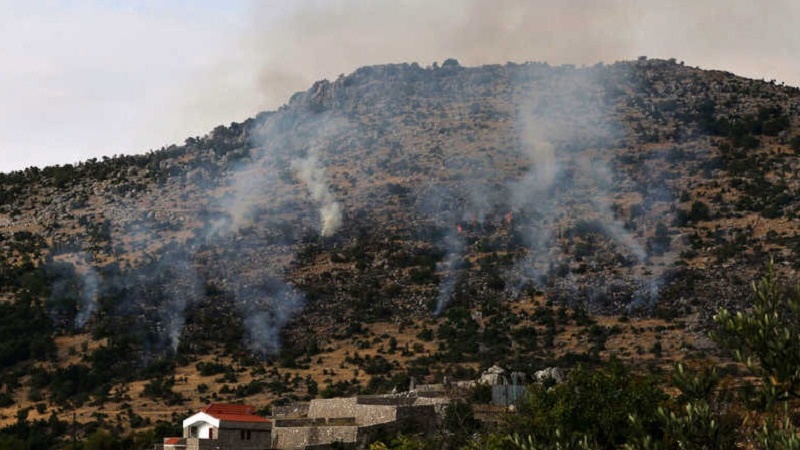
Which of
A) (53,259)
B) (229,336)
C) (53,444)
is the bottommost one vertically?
(53,444)

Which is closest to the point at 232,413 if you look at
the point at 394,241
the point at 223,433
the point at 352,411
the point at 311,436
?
the point at 223,433

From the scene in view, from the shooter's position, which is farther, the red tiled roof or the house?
the red tiled roof

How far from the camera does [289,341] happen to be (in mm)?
105500

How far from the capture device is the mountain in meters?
96.1

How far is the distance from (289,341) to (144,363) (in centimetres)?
1185

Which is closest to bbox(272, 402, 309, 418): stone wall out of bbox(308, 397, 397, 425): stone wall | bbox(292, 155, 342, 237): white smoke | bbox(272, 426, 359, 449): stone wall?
bbox(308, 397, 397, 425): stone wall

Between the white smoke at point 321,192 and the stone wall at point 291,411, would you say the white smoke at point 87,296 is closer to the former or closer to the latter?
the white smoke at point 321,192

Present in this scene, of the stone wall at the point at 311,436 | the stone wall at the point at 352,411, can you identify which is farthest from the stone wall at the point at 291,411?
the stone wall at the point at 311,436

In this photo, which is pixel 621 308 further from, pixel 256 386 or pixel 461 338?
pixel 256 386

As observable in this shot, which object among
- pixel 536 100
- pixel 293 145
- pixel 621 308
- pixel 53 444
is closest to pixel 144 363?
pixel 53 444

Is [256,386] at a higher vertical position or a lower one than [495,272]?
lower

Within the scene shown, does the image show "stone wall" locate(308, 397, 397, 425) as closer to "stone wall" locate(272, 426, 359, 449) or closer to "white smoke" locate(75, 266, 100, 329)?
"stone wall" locate(272, 426, 359, 449)

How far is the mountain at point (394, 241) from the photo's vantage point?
3782 inches

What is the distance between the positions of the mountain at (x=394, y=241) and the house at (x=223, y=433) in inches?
692
